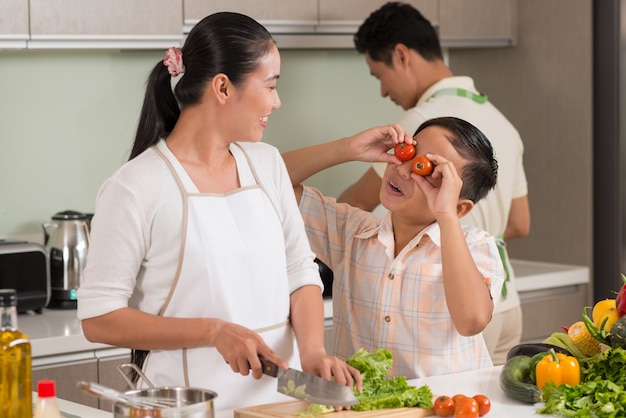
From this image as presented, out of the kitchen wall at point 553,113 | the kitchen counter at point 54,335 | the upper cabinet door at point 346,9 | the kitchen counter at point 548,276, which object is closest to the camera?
the kitchen counter at point 54,335

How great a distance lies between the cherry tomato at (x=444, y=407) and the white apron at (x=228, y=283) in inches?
12.7

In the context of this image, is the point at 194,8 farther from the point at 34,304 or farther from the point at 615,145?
the point at 615,145

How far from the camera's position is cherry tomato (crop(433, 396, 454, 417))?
1.58 m

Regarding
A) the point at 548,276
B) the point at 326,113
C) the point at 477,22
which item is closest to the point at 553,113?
the point at 477,22

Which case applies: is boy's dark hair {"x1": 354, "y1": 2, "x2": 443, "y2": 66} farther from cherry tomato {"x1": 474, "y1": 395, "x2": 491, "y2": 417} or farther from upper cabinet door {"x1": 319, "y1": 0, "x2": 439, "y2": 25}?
Answer: cherry tomato {"x1": 474, "y1": 395, "x2": 491, "y2": 417}

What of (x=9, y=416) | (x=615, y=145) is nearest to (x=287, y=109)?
(x=615, y=145)

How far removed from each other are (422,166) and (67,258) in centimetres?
135

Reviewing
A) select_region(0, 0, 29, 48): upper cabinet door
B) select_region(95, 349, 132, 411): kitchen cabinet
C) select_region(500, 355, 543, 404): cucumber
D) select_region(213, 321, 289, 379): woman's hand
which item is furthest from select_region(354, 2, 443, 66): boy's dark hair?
select_region(213, 321, 289, 379): woman's hand

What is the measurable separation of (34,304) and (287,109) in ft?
3.95

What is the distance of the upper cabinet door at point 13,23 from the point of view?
2.63 m

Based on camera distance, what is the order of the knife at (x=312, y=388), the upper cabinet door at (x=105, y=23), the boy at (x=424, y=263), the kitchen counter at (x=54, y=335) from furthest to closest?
1. the upper cabinet door at (x=105, y=23)
2. the kitchen counter at (x=54, y=335)
3. the boy at (x=424, y=263)
4. the knife at (x=312, y=388)

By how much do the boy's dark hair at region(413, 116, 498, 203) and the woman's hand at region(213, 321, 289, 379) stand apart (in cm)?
64

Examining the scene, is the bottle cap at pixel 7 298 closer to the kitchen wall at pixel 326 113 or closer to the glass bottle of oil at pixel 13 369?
the glass bottle of oil at pixel 13 369

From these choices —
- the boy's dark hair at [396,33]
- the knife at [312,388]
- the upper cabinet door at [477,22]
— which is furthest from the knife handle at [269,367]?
the upper cabinet door at [477,22]
